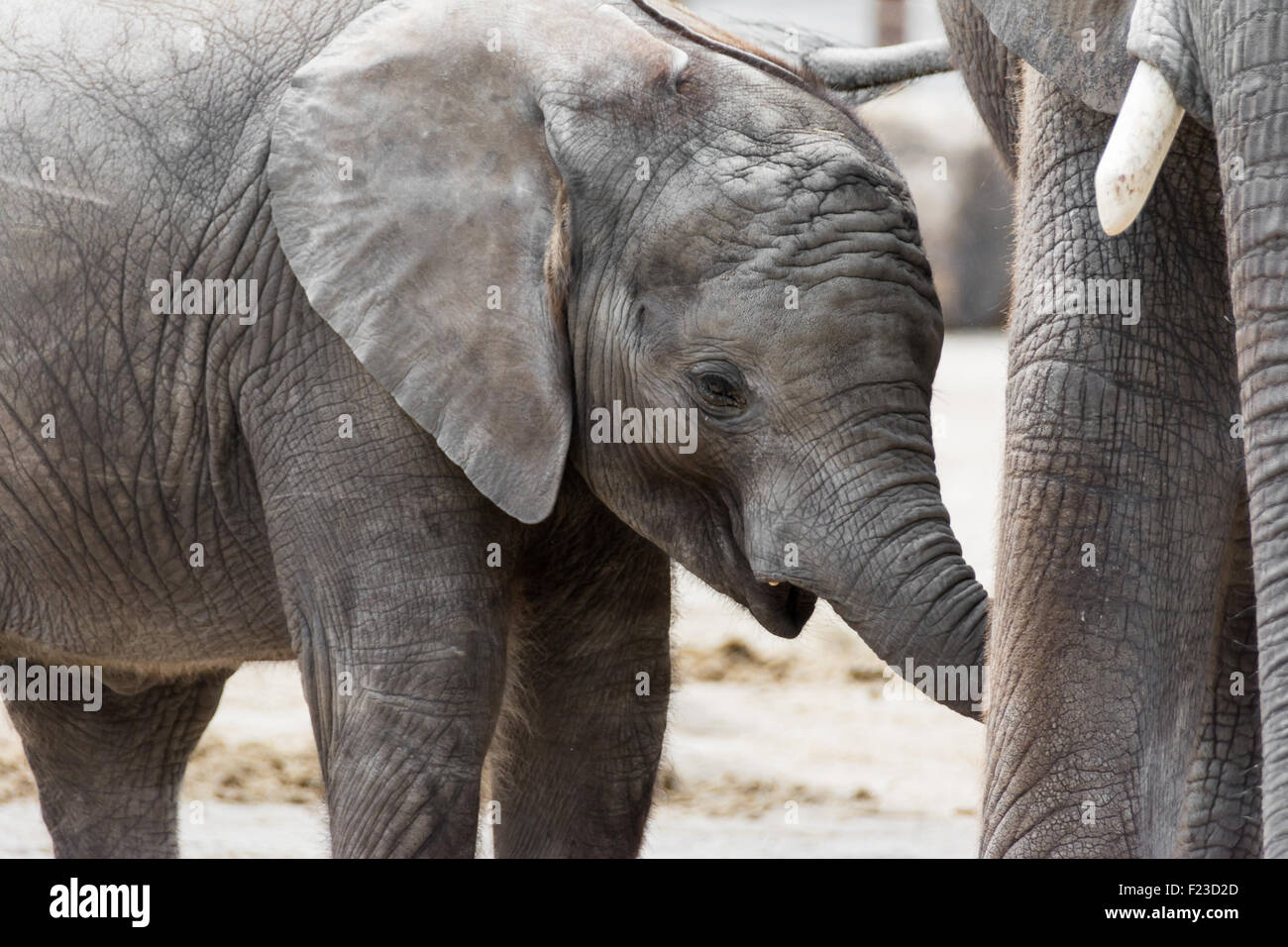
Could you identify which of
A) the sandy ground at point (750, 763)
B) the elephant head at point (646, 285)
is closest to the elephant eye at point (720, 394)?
the elephant head at point (646, 285)

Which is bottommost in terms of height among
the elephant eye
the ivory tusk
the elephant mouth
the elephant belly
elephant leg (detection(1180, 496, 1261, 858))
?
elephant leg (detection(1180, 496, 1261, 858))

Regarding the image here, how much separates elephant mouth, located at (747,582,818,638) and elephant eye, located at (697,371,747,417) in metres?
0.33

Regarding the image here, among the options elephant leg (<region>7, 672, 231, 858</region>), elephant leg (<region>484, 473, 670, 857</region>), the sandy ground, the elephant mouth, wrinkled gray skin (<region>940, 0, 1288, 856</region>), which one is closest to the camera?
wrinkled gray skin (<region>940, 0, 1288, 856</region>)

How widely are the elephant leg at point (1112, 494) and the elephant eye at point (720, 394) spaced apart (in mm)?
487

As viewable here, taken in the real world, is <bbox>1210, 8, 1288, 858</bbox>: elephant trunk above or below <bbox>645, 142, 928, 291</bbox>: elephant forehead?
below

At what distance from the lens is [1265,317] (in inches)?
118

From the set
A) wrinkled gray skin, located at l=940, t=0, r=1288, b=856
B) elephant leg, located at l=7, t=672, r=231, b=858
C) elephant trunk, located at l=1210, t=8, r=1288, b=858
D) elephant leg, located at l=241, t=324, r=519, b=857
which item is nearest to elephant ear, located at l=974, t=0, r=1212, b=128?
wrinkled gray skin, located at l=940, t=0, r=1288, b=856

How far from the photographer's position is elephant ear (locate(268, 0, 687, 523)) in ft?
13.4

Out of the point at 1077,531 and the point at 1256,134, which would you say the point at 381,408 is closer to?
the point at 1077,531

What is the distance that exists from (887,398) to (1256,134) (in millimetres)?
1041

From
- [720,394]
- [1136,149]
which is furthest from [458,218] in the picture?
[1136,149]

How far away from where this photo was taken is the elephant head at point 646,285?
3934 millimetres

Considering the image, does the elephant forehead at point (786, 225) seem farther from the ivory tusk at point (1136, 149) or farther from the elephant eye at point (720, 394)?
the ivory tusk at point (1136, 149)

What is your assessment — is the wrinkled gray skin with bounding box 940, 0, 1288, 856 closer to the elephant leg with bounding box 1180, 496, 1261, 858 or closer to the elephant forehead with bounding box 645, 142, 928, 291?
the elephant forehead with bounding box 645, 142, 928, 291
